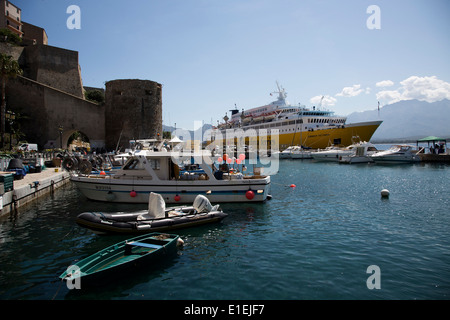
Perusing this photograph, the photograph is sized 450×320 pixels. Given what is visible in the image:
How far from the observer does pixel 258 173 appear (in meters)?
16.0

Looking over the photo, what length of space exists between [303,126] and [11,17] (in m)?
63.9

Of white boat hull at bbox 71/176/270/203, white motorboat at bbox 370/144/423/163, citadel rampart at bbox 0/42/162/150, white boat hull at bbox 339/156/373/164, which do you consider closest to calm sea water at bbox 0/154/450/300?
white boat hull at bbox 71/176/270/203

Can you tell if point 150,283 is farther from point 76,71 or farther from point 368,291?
point 76,71

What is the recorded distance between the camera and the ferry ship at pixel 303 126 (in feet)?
195

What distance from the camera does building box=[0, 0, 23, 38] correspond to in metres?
52.6

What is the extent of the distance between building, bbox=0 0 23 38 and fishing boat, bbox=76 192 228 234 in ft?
199

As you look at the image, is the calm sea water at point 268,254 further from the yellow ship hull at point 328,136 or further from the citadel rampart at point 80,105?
the yellow ship hull at point 328,136

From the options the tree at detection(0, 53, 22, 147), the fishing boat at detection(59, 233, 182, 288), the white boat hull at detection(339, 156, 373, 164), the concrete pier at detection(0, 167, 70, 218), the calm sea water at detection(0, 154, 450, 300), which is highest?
the tree at detection(0, 53, 22, 147)

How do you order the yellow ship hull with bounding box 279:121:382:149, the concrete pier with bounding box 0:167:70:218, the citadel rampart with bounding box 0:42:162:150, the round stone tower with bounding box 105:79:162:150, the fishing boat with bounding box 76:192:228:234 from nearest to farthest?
the fishing boat with bounding box 76:192:228:234
the concrete pier with bounding box 0:167:70:218
the citadel rampart with bounding box 0:42:162:150
the round stone tower with bounding box 105:79:162:150
the yellow ship hull with bounding box 279:121:382:149

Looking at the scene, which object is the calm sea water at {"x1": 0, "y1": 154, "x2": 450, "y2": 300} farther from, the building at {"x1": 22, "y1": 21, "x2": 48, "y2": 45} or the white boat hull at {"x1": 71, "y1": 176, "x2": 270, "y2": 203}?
the building at {"x1": 22, "y1": 21, "x2": 48, "y2": 45}

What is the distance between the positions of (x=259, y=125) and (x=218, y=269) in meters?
75.2

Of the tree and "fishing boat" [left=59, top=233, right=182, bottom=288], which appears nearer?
"fishing boat" [left=59, top=233, right=182, bottom=288]
